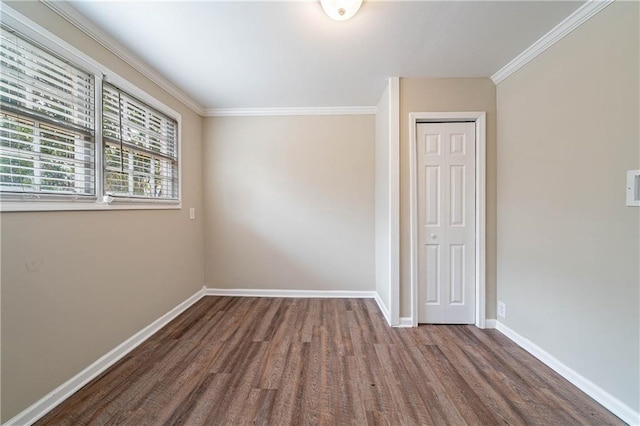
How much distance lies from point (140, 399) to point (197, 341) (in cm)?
63

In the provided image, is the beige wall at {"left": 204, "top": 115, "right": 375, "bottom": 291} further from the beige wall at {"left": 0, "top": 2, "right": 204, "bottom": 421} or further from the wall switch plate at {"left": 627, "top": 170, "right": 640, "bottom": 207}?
the wall switch plate at {"left": 627, "top": 170, "right": 640, "bottom": 207}

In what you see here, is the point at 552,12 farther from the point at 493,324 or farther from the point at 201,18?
the point at 493,324

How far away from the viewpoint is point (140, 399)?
1479 mm

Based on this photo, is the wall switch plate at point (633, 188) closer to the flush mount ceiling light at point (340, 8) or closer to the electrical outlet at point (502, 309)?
the electrical outlet at point (502, 309)

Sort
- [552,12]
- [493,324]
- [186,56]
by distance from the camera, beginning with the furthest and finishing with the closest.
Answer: [493,324] → [186,56] → [552,12]

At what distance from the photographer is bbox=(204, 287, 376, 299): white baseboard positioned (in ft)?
10.2

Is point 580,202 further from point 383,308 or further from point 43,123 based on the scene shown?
point 43,123

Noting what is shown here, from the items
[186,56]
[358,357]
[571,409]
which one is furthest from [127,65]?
[571,409]

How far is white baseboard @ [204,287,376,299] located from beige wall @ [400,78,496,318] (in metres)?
0.81

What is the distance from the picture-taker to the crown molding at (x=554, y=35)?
4.81ft

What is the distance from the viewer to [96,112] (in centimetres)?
173

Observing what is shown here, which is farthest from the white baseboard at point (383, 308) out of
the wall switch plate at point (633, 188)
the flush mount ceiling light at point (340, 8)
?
the flush mount ceiling light at point (340, 8)

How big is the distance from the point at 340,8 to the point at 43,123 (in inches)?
76.9

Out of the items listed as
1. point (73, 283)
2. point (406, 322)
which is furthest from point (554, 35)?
point (73, 283)
